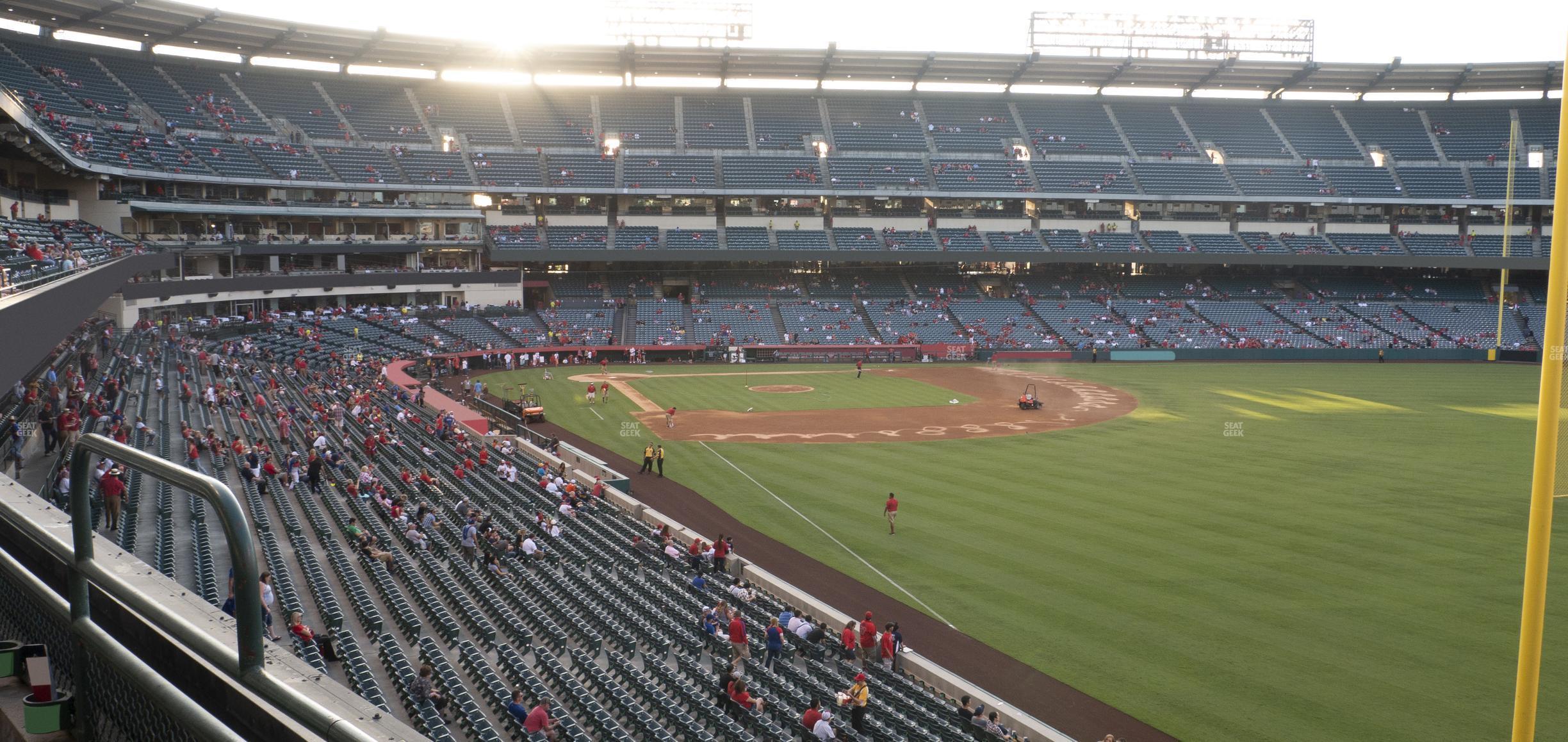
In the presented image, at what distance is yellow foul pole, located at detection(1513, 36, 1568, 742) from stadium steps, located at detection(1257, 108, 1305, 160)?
302 feet

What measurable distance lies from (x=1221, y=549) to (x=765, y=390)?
109ft

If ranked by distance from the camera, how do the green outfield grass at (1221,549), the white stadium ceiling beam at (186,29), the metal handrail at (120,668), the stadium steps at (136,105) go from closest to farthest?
the metal handrail at (120,668) < the green outfield grass at (1221,549) < the stadium steps at (136,105) < the white stadium ceiling beam at (186,29)

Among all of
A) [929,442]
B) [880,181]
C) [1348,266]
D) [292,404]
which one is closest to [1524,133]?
[1348,266]

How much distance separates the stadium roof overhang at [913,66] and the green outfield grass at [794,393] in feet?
120

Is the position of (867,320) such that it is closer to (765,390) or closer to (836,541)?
(765,390)

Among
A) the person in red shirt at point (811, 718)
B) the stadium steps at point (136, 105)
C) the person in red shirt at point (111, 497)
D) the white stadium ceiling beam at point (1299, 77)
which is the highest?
the white stadium ceiling beam at point (1299, 77)

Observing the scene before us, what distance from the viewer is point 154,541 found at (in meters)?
18.7

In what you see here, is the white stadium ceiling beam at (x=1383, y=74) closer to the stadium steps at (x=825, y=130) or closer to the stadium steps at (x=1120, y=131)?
the stadium steps at (x=1120, y=131)

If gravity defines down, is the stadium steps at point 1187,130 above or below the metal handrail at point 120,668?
above

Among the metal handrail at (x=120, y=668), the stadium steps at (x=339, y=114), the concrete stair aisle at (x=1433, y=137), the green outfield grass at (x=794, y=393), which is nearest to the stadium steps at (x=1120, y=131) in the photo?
the concrete stair aisle at (x=1433, y=137)

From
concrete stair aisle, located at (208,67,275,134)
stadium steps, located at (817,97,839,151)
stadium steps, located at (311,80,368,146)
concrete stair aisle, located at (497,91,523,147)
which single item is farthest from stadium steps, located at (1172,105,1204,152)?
concrete stair aisle, located at (208,67,275,134)

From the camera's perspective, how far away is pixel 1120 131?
303 ft

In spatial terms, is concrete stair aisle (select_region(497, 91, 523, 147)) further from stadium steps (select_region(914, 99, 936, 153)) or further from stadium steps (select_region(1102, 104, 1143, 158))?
stadium steps (select_region(1102, 104, 1143, 158))

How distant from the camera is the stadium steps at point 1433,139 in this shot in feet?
291
